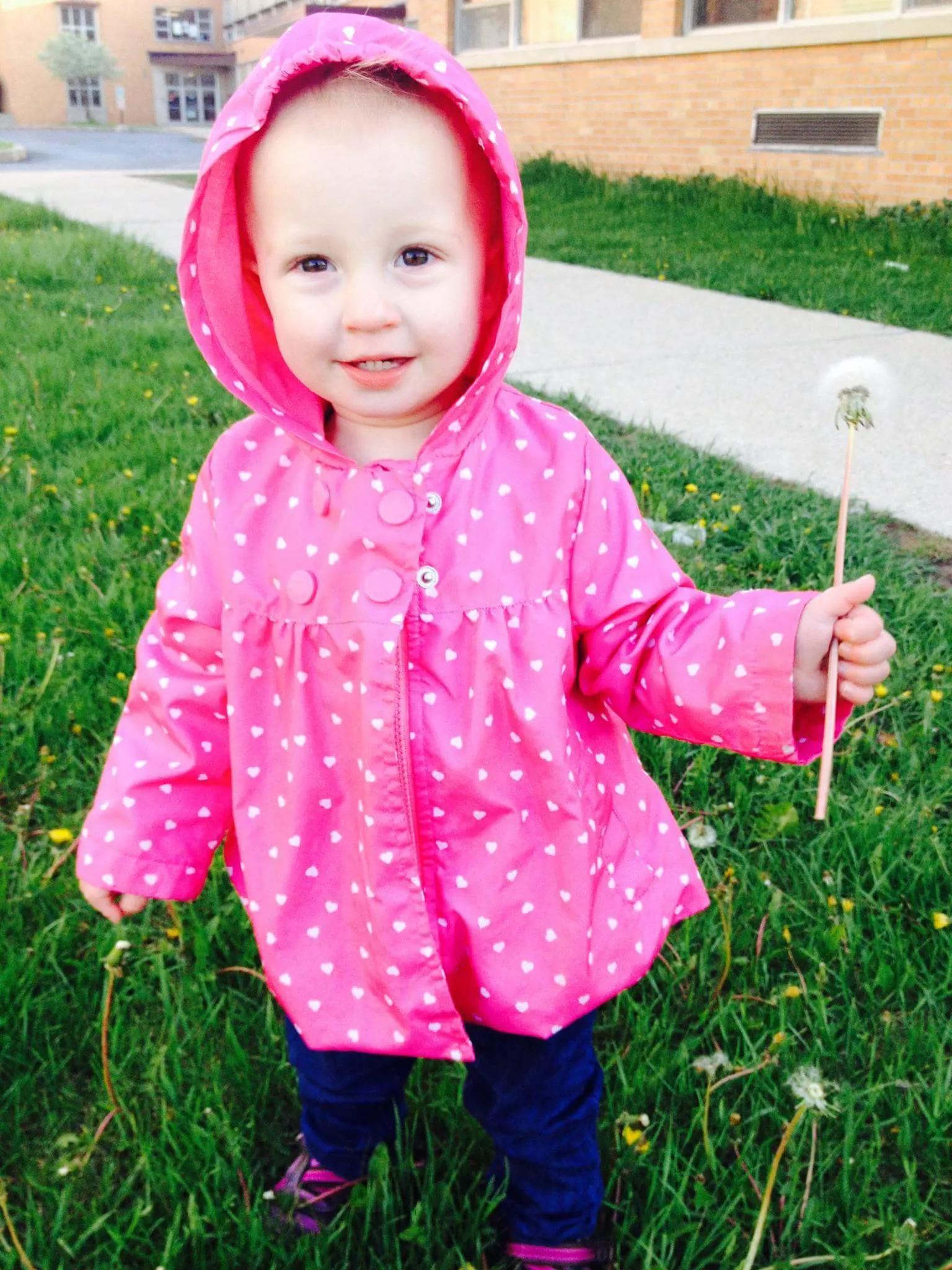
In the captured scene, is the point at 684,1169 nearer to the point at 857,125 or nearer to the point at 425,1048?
the point at 425,1048

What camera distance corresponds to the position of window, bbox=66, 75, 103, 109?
47.1 meters

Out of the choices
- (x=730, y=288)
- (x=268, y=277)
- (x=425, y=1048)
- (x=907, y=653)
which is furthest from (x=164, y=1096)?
(x=730, y=288)

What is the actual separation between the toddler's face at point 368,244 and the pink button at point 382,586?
0.59 ft

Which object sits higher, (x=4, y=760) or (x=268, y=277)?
(x=268, y=277)

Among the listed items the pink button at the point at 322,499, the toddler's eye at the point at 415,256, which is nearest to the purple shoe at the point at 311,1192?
the pink button at the point at 322,499

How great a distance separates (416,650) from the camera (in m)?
1.28

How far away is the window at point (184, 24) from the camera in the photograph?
48.6m

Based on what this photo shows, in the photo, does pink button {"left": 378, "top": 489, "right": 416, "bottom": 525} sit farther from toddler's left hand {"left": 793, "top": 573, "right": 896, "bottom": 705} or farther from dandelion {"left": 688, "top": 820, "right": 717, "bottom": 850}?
dandelion {"left": 688, "top": 820, "right": 717, "bottom": 850}

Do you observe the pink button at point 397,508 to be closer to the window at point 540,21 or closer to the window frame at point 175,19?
the window at point 540,21

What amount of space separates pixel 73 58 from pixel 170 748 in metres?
51.7

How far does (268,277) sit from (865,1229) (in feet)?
4.38

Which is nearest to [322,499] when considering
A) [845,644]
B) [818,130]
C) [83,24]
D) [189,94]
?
[845,644]

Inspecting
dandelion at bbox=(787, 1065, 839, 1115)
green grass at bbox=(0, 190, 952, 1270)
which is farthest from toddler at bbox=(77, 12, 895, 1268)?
dandelion at bbox=(787, 1065, 839, 1115)

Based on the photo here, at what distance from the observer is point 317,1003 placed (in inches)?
55.8
